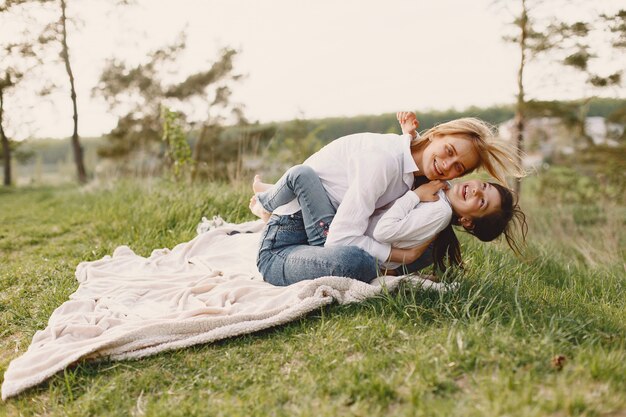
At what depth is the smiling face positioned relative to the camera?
3.01 metres

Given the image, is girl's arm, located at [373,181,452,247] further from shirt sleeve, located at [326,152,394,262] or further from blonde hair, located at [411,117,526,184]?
blonde hair, located at [411,117,526,184]

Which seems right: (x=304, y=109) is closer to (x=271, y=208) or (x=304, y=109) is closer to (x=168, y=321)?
(x=271, y=208)

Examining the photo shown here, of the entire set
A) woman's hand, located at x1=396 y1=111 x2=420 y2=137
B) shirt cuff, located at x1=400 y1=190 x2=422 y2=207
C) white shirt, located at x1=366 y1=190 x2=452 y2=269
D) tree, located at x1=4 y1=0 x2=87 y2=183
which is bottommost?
white shirt, located at x1=366 y1=190 x2=452 y2=269

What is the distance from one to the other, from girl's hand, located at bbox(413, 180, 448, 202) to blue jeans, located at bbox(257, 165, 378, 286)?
0.44 meters

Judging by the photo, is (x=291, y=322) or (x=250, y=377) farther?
(x=291, y=322)

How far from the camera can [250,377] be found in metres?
2.35

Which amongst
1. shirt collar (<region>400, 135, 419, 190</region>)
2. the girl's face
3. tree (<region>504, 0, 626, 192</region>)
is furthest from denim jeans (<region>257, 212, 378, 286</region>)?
tree (<region>504, 0, 626, 192</region>)

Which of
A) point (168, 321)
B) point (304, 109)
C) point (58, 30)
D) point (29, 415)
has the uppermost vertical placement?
point (58, 30)

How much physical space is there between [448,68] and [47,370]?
11572 millimetres

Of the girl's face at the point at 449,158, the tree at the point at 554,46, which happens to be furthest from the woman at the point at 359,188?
the tree at the point at 554,46

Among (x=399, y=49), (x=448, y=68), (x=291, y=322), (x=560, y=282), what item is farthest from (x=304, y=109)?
(x=291, y=322)

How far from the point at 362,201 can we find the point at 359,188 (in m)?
0.07

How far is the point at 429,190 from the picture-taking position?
3.06 m

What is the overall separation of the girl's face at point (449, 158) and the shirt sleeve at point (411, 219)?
147mm
